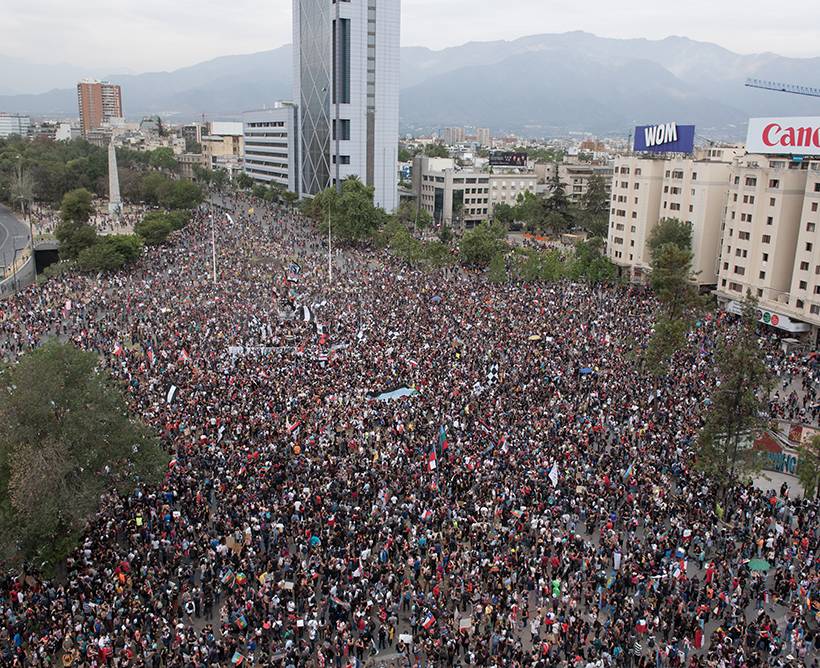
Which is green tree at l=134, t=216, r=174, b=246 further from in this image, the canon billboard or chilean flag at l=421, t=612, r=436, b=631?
chilean flag at l=421, t=612, r=436, b=631

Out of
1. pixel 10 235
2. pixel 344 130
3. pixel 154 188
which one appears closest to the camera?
pixel 10 235

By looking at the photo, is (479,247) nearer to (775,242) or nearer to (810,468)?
(775,242)

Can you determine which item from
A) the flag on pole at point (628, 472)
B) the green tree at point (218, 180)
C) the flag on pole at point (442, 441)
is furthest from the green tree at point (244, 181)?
the flag on pole at point (628, 472)

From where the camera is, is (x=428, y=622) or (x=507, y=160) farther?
(x=507, y=160)

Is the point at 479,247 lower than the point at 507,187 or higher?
lower

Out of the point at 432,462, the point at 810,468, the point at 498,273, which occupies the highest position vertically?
the point at 498,273

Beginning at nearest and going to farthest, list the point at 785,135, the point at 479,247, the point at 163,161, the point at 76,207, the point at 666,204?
1. the point at 785,135
2. the point at 666,204
3. the point at 479,247
4. the point at 76,207
5. the point at 163,161

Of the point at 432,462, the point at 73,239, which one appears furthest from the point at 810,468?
the point at 73,239
